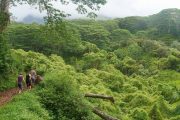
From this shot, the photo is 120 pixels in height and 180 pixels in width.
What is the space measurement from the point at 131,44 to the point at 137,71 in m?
16.2

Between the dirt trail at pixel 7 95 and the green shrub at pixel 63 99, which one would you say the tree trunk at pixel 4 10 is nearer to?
the dirt trail at pixel 7 95

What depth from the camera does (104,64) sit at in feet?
251

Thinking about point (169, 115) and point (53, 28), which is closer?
point (53, 28)

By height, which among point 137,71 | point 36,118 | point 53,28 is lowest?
point 137,71

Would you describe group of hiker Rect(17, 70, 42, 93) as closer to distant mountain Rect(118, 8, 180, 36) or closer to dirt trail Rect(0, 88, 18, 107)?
dirt trail Rect(0, 88, 18, 107)

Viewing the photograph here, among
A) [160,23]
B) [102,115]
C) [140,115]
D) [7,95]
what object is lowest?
[140,115]

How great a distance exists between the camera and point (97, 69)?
245 feet

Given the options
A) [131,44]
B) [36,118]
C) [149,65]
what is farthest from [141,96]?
[131,44]

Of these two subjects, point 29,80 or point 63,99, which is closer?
point 63,99

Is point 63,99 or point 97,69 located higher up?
point 63,99

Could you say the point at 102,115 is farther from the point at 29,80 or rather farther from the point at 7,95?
the point at 7,95

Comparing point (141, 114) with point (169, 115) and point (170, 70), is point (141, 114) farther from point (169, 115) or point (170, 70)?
point (170, 70)

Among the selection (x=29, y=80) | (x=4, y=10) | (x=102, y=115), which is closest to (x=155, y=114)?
(x=102, y=115)

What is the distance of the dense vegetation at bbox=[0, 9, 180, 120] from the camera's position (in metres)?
25.6
